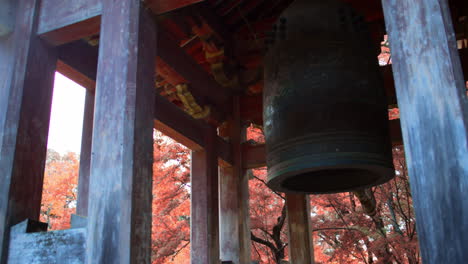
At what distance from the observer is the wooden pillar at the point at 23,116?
3100 mm

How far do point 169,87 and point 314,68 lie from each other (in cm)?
331

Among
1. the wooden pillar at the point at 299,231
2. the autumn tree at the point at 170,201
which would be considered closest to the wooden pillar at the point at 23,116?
the wooden pillar at the point at 299,231

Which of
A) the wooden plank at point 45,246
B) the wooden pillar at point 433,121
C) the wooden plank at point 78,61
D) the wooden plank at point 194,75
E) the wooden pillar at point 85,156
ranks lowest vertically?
the wooden plank at point 45,246

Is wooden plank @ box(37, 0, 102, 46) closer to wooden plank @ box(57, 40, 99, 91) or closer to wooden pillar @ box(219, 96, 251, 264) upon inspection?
wooden plank @ box(57, 40, 99, 91)

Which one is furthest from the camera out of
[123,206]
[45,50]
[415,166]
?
[45,50]

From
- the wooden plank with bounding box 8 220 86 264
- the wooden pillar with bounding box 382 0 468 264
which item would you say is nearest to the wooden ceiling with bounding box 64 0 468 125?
the wooden plank with bounding box 8 220 86 264

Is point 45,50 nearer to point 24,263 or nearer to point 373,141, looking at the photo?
point 24,263

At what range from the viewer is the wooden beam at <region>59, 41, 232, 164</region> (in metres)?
4.28

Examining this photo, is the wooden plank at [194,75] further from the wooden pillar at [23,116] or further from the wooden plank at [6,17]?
the wooden plank at [6,17]

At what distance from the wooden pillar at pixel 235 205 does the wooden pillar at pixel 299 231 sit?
662 millimetres

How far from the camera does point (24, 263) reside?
289cm

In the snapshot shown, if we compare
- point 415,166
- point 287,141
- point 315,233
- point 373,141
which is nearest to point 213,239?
point 287,141

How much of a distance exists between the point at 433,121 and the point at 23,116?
2.94 m

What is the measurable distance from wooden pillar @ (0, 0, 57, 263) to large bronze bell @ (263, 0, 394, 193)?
6.23 ft
